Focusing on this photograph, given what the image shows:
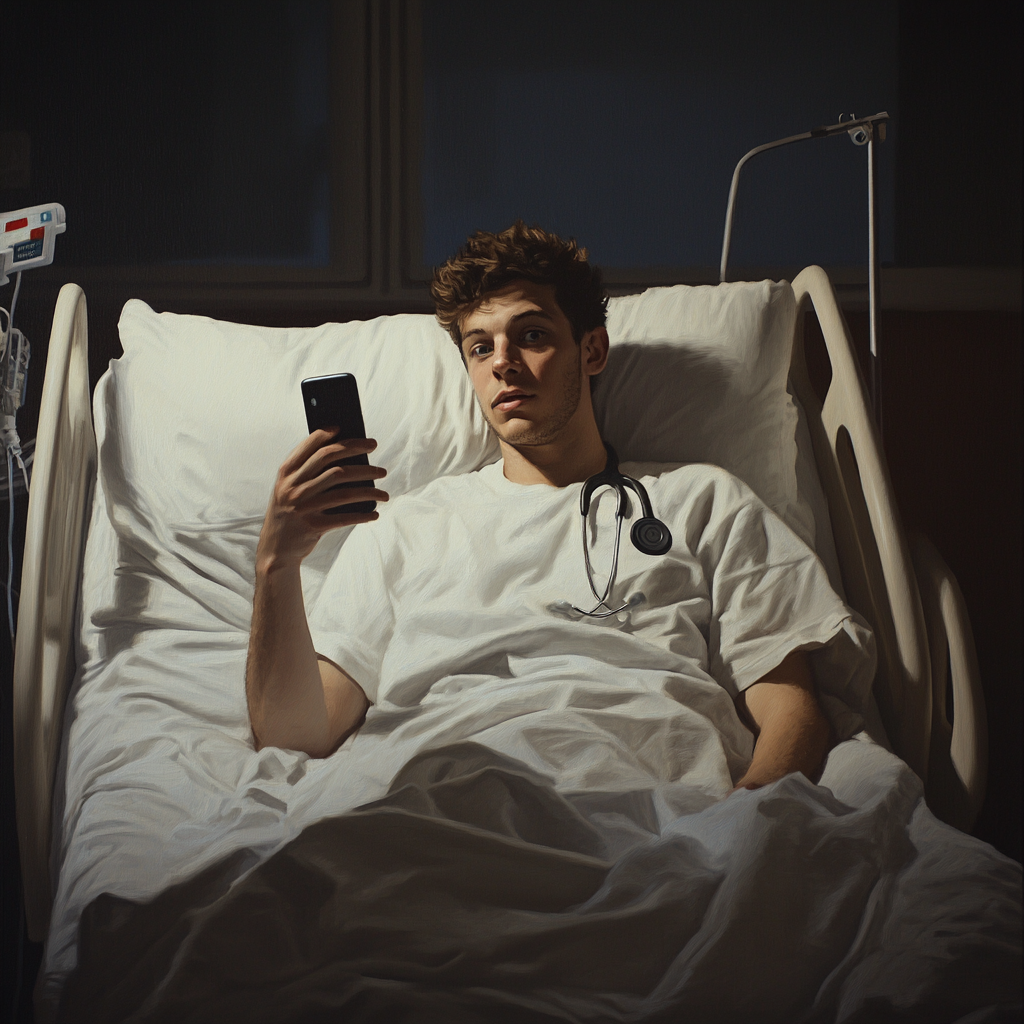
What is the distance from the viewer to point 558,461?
1.08 metres

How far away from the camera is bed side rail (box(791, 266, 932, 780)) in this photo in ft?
3.26

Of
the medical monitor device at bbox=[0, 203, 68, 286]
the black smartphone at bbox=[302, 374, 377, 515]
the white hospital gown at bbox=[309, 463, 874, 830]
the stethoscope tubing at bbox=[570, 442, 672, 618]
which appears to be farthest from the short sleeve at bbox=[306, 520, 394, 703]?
the medical monitor device at bbox=[0, 203, 68, 286]

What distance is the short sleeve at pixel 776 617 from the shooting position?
980 mm

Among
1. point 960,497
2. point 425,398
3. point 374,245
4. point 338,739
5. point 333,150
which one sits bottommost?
point 338,739

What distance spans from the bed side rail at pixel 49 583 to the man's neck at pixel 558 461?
1.71 ft

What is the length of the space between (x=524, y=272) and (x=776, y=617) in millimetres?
478

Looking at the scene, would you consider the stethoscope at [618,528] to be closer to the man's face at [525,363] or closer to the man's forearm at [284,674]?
the man's face at [525,363]

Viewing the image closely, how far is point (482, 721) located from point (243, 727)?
0.27 meters

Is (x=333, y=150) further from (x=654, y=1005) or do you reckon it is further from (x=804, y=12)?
(x=654, y=1005)

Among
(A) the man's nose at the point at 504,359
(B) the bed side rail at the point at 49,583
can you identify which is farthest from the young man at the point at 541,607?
(B) the bed side rail at the point at 49,583

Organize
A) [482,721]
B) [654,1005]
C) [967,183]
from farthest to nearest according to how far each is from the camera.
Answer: [967,183], [482,721], [654,1005]

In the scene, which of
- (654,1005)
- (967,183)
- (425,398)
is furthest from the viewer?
(425,398)

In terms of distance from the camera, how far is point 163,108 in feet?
3.76

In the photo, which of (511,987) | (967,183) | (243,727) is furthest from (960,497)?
(243,727)
